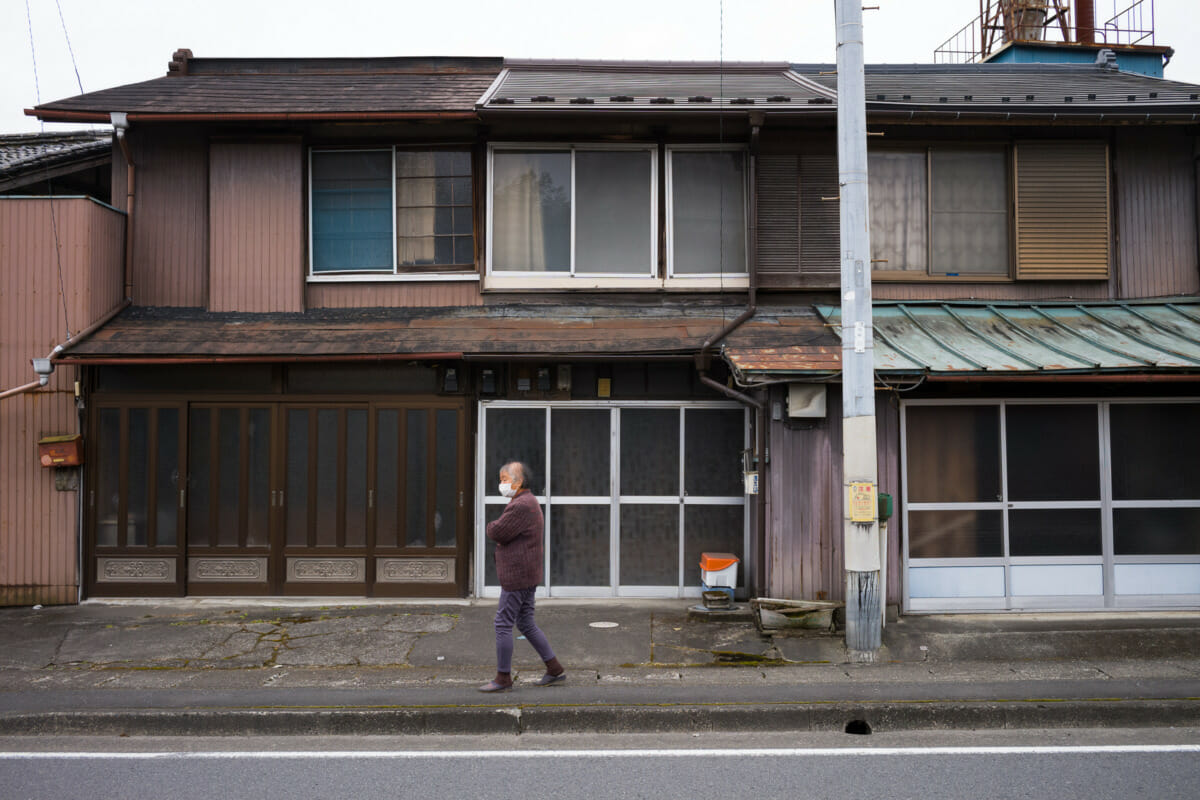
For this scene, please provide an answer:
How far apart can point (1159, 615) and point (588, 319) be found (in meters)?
7.15

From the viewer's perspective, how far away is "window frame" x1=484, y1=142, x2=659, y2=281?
10.9m

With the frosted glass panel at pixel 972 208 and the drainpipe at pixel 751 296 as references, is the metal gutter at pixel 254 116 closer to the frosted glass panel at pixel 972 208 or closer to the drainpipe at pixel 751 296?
the drainpipe at pixel 751 296

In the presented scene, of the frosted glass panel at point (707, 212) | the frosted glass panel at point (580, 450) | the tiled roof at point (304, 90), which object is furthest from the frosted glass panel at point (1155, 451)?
the tiled roof at point (304, 90)

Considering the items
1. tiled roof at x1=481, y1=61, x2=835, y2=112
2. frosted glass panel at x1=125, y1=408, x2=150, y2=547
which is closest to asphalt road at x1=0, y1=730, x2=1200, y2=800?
frosted glass panel at x1=125, y1=408, x2=150, y2=547

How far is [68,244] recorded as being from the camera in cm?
1016

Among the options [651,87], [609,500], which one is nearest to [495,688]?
[609,500]

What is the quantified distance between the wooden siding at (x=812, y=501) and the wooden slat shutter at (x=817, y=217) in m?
2.12

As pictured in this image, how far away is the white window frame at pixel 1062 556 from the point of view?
9680 mm

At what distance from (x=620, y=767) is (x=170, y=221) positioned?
882cm

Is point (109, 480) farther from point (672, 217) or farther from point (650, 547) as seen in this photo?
point (672, 217)

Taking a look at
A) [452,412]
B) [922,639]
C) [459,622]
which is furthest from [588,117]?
[922,639]

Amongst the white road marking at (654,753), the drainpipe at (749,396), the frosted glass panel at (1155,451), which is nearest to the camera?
the white road marking at (654,753)

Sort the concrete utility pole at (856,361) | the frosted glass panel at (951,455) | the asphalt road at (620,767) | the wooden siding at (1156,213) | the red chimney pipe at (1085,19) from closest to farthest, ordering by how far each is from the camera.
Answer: the asphalt road at (620,767)
the concrete utility pole at (856,361)
the frosted glass panel at (951,455)
the wooden siding at (1156,213)
the red chimney pipe at (1085,19)

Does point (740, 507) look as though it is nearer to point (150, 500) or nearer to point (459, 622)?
point (459, 622)
